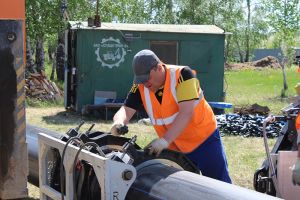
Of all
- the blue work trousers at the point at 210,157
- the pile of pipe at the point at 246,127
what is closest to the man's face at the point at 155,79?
the blue work trousers at the point at 210,157

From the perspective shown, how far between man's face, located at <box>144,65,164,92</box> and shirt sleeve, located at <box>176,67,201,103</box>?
0.47 ft

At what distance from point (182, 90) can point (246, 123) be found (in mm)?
7503

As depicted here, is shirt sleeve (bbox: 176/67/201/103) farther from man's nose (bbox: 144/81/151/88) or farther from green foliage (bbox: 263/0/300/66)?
green foliage (bbox: 263/0/300/66)

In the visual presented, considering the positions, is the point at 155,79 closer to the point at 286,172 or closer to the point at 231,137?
the point at 286,172

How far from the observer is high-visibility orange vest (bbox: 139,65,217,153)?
175 inches

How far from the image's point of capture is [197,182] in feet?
11.4

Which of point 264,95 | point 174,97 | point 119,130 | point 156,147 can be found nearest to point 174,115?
point 174,97

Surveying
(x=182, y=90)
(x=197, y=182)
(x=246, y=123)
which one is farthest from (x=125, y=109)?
(x=246, y=123)

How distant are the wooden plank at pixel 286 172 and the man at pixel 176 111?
448 mm

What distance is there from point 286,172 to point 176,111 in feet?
3.56

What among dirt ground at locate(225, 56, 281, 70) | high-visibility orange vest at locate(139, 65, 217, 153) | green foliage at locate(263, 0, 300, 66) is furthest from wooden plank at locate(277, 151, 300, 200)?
dirt ground at locate(225, 56, 281, 70)

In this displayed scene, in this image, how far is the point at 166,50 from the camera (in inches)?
552

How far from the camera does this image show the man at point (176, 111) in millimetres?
4285

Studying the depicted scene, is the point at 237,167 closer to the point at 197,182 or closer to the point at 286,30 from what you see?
the point at 197,182
